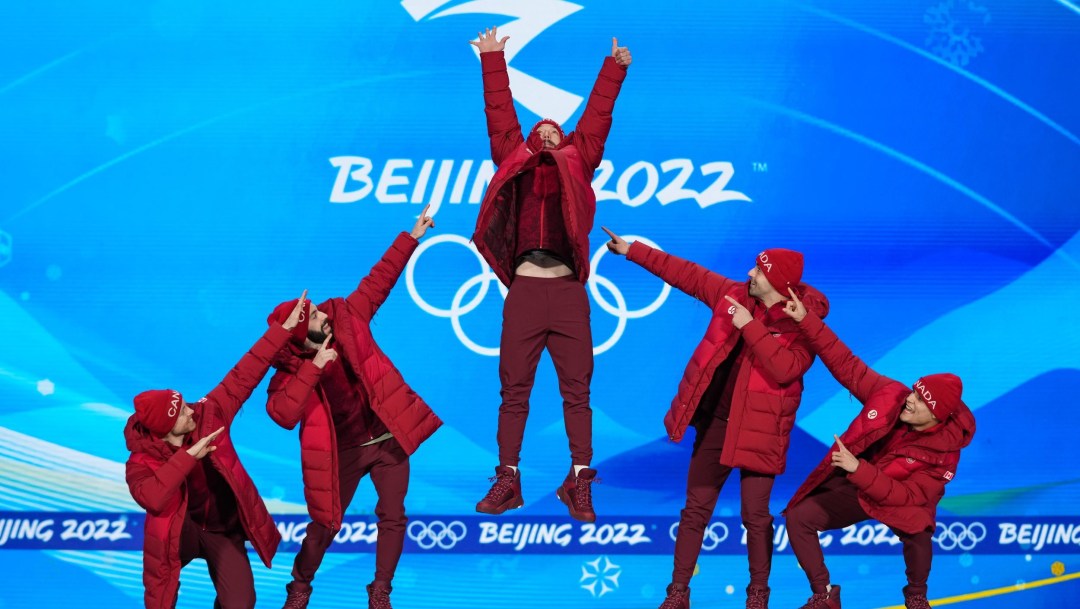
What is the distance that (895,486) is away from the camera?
561 centimetres

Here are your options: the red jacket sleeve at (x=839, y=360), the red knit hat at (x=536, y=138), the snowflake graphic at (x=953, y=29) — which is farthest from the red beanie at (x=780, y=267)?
the snowflake graphic at (x=953, y=29)

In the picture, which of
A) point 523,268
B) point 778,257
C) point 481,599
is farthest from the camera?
point 481,599

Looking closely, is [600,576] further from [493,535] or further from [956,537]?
[956,537]

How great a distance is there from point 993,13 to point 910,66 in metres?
0.53

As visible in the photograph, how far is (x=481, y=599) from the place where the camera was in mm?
6918

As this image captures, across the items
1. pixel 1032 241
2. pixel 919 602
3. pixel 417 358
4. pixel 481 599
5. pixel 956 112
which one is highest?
pixel 956 112

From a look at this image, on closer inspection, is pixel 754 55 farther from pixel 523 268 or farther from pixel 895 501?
pixel 895 501

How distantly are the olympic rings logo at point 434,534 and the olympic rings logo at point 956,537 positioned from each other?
2469 mm

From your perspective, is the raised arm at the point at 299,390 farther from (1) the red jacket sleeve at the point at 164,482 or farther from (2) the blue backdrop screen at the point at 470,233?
(2) the blue backdrop screen at the point at 470,233

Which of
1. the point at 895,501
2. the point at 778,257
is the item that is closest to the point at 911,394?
the point at 895,501

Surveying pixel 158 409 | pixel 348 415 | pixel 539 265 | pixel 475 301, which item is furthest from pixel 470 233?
pixel 158 409

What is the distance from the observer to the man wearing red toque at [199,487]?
519 cm

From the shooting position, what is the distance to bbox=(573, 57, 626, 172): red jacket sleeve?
5902 millimetres

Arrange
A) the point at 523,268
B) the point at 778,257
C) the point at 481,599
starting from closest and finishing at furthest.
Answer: the point at 778,257, the point at 523,268, the point at 481,599
